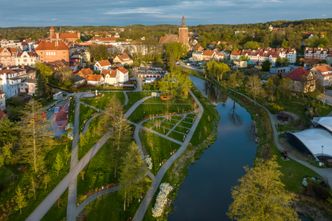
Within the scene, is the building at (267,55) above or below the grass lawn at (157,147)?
above

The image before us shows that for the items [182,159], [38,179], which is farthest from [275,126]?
[38,179]

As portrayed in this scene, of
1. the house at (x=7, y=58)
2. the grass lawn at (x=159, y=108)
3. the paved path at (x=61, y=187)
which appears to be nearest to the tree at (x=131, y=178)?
the paved path at (x=61, y=187)

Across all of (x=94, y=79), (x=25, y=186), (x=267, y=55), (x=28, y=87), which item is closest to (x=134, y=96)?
(x=94, y=79)

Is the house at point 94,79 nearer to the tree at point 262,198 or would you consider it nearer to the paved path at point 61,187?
the paved path at point 61,187

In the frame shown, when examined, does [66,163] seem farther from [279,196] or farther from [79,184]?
[279,196]

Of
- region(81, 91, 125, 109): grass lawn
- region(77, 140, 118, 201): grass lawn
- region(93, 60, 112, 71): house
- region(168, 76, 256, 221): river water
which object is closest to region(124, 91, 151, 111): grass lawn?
region(81, 91, 125, 109): grass lawn
